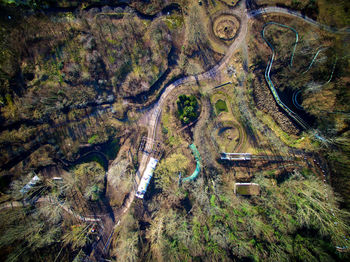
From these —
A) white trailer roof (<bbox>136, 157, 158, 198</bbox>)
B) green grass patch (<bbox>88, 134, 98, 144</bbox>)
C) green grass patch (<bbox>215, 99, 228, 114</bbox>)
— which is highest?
green grass patch (<bbox>215, 99, 228, 114</bbox>)

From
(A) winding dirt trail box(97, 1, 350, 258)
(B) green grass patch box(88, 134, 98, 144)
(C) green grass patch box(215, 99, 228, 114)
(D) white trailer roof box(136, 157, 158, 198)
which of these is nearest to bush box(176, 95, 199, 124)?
(A) winding dirt trail box(97, 1, 350, 258)

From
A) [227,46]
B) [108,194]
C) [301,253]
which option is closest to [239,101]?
[227,46]

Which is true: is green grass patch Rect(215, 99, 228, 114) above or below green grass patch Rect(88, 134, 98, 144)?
above

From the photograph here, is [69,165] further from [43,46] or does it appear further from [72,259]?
[43,46]

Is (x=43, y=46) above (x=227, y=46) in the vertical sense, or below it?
above

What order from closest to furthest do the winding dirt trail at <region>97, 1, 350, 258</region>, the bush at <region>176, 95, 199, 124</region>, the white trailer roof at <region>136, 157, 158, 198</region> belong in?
the winding dirt trail at <region>97, 1, 350, 258</region>
the bush at <region>176, 95, 199, 124</region>
the white trailer roof at <region>136, 157, 158, 198</region>

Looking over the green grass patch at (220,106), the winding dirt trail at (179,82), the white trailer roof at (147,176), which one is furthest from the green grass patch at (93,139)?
the green grass patch at (220,106)

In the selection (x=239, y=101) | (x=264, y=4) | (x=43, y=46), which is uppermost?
(x=264, y=4)

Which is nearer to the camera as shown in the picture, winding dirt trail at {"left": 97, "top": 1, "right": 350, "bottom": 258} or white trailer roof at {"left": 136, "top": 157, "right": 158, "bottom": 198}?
winding dirt trail at {"left": 97, "top": 1, "right": 350, "bottom": 258}

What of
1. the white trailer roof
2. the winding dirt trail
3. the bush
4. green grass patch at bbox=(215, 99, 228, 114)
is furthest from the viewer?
green grass patch at bbox=(215, 99, 228, 114)

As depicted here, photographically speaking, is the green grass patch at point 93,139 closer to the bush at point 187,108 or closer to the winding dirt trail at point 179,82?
the winding dirt trail at point 179,82

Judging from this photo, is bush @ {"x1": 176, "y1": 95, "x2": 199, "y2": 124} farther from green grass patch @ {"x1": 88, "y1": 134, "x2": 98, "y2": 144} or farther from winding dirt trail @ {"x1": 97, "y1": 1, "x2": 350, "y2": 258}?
green grass patch @ {"x1": 88, "y1": 134, "x2": 98, "y2": 144}
